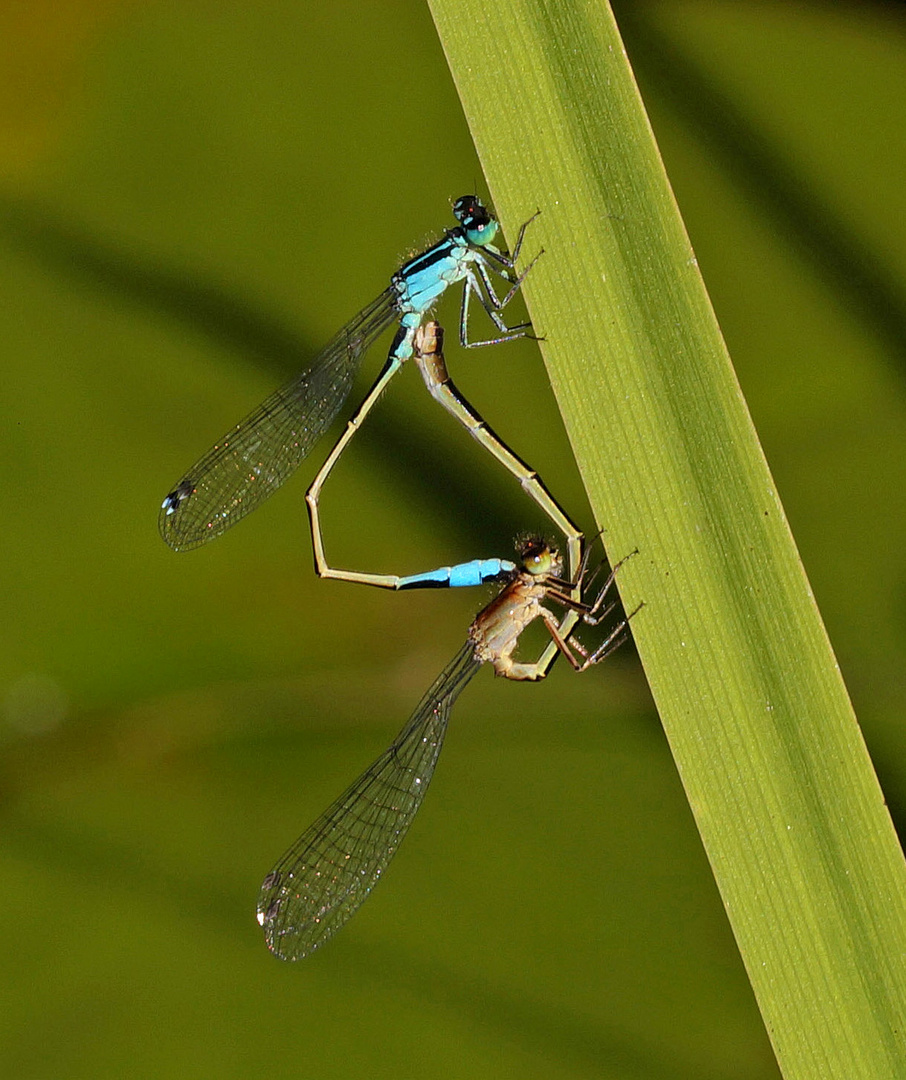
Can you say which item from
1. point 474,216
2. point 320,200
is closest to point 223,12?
point 320,200

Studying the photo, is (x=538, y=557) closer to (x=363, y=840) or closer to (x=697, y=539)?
(x=363, y=840)

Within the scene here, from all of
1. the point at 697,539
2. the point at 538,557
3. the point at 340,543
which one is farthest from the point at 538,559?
the point at 697,539

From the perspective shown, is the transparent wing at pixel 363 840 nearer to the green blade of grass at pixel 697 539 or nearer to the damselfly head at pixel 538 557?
the damselfly head at pixel 538 557

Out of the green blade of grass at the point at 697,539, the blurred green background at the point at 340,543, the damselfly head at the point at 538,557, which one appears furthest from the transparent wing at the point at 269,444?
the green blade of grass at the point at 697,539

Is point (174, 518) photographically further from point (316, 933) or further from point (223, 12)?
point (223, 12)

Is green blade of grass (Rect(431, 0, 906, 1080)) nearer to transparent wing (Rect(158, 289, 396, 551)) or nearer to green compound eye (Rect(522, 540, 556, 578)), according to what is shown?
green compound eye (Rect(522, 540, 556, 578))
